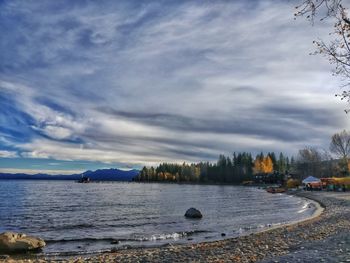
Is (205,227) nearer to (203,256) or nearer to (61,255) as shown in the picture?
(61,255)

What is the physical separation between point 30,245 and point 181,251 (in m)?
11.8

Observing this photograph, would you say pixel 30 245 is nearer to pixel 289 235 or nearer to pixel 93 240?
pixel 93 240

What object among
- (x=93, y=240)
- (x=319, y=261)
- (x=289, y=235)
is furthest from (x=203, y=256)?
(x=93, y=240)

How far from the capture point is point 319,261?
15.7 m

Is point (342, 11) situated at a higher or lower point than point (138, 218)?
higher

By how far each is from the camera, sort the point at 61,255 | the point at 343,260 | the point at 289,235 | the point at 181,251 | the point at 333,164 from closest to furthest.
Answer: the point at 343,260, the point at 181,251, the point at 61,255, the point at 289,235, the point at 333,164

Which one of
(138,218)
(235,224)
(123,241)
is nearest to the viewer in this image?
(123,241)

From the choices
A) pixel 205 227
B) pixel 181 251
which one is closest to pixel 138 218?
pixel 205 227

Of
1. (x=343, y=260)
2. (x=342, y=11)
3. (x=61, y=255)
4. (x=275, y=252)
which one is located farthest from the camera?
(x=61, y=255)

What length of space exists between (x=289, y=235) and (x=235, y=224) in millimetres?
15752

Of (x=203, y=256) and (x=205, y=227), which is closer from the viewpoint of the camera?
(x=203, y=256)

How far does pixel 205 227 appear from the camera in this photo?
134 ft

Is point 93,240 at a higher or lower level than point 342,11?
lower

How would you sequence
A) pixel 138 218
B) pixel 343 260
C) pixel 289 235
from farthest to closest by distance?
pixel 138 218, pixel 289 235, pixel 343 260
